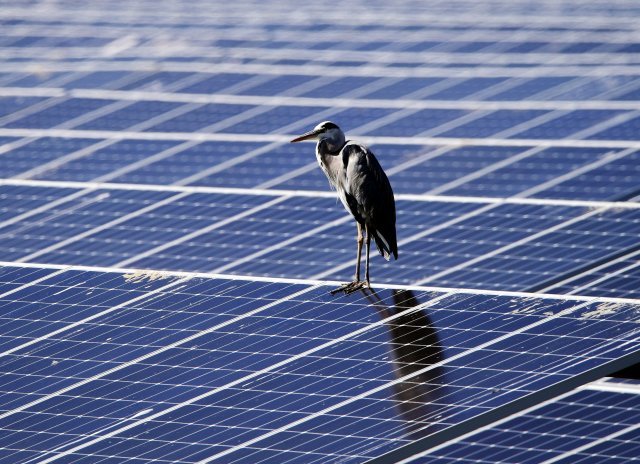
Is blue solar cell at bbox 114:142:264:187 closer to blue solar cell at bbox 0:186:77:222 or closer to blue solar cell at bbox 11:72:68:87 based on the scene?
blue solar cell at bbox 0:186:77:222

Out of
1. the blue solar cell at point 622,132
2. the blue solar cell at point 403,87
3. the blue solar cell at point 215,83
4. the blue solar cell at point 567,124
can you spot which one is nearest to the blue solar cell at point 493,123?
the blue solar cell at point 567,124

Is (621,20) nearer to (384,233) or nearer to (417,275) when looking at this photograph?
(417,275)

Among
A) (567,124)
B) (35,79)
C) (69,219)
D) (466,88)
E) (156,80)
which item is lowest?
(567,124)

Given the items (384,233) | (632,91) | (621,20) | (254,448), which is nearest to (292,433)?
(254,448)

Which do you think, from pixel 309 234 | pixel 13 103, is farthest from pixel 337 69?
pixel 309 234

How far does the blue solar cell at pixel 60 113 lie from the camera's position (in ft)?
134

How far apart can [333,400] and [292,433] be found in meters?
0.79

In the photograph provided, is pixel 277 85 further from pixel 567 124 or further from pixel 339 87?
pixel 567 124

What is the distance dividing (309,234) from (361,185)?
8.58 meters

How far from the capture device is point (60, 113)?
4134cm

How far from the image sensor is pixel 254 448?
64.9 ft

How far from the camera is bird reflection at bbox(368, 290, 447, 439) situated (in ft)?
65.5

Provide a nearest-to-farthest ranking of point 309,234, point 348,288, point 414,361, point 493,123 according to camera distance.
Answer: point 414,361, point 348,288, point 309,234, point 493,123

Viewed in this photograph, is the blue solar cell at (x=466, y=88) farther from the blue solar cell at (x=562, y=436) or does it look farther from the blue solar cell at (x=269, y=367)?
the blue solar cell at (x=562, y=436)
